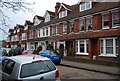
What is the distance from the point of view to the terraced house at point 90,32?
13.9 metres

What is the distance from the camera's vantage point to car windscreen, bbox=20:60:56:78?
3.81 meters

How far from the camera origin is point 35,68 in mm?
4051

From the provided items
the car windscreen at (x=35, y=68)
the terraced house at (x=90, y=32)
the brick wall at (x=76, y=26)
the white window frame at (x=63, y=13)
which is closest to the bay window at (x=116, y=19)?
the terraced house at (x=90, y=32)

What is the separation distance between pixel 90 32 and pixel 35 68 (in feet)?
43.2

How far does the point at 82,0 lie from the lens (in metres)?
19.6

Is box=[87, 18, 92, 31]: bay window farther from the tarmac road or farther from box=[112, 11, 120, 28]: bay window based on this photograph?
the tarmac road

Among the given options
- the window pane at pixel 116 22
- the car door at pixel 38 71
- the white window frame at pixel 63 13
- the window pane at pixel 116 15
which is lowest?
the car door at pixel 38 71

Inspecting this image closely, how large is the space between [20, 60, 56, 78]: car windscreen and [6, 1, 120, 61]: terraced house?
35.9 feet

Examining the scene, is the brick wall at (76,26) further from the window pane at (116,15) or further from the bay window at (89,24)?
the window pane at (116,15)

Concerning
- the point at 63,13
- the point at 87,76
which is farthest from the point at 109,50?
the point at 63,13

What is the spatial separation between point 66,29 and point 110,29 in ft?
27.2

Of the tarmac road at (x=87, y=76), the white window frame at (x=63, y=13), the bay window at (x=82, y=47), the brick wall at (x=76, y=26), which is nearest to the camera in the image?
the tarmac road at (x=87, y=76)

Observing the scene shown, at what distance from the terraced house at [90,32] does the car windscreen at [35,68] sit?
35.9ft

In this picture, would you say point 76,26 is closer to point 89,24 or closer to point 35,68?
point 89,24
